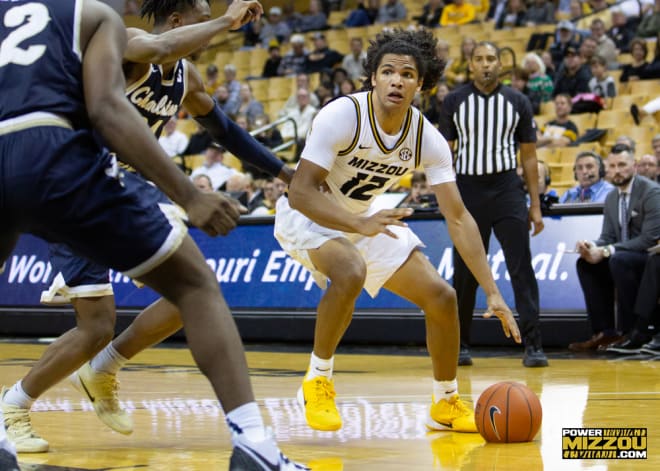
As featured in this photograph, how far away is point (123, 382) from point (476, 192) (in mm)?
3076

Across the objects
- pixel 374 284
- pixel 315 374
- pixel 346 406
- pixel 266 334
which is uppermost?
pixel 374 284

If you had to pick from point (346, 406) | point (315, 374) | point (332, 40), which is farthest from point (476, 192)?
point (332, 40)

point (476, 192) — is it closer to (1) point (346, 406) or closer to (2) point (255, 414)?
(1) point (346, 406)

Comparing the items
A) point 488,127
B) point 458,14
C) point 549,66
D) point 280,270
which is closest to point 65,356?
point 488,127

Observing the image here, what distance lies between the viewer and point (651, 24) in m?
16.2

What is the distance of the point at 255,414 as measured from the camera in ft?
11.3

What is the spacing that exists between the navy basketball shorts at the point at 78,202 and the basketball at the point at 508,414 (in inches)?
77.0

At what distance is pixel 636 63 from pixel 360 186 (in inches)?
427

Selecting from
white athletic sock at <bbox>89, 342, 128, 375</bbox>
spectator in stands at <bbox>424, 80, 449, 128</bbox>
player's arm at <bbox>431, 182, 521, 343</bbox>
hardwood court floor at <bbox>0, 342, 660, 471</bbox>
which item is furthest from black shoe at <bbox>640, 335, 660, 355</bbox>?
spectator in stands at <bbox>424, 80, 449, 128</bbox>

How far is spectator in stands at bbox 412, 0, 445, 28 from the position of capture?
63.5ft

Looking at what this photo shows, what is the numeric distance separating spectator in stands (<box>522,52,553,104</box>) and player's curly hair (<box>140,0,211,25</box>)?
11.3 metres

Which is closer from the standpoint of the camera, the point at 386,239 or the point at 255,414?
the point at 255,414

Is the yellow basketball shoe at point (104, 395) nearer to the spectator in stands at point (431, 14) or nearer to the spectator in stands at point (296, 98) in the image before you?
the spectator in stands at point (296, 98)

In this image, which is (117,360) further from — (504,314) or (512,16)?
(512,16)
